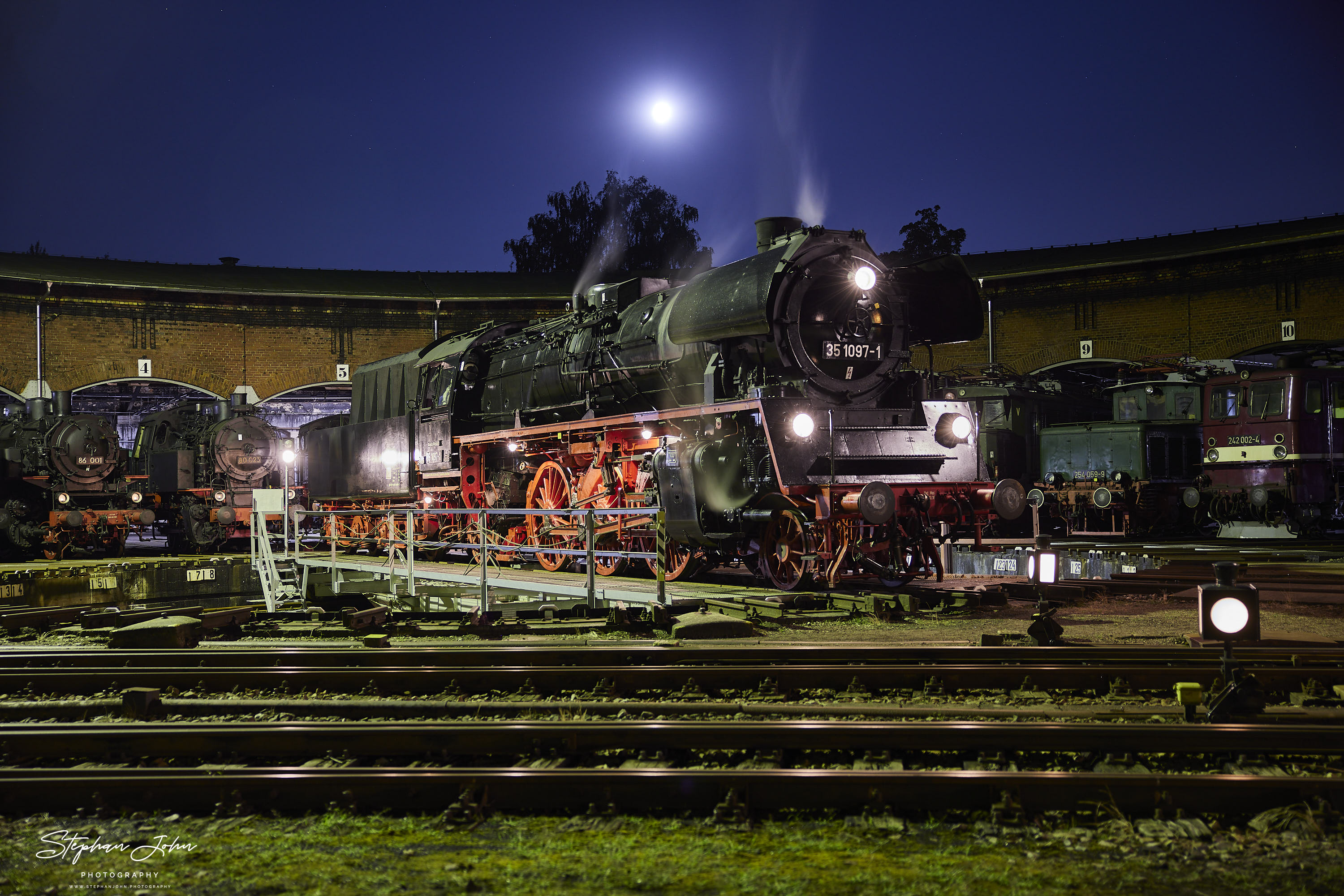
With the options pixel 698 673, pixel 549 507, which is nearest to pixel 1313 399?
pixel 549 507

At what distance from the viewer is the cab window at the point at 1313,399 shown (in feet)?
50.5

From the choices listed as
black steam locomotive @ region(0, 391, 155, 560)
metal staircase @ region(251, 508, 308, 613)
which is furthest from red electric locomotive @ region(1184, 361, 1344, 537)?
black steam locomotive @ region(0, 391, 155, 560)

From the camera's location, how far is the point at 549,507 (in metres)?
12.4

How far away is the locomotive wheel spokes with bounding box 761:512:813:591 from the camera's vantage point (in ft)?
27.9

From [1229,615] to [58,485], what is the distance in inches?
883

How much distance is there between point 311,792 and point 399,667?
82.9 inches

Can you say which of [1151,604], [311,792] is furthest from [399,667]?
[1151,604]

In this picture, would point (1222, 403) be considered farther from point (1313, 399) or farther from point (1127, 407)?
point (1127, 407)

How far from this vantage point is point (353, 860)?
311 cm

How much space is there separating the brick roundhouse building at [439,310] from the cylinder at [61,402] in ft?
13.1

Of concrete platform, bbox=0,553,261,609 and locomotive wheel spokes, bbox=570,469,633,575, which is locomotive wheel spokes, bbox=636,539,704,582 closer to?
locomotive wheel spokes, bbox=570,469,633,575

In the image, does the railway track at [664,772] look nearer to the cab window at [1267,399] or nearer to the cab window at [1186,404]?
the cab window at [1267,399]

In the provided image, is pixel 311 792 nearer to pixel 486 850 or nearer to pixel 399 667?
pixel 486 850

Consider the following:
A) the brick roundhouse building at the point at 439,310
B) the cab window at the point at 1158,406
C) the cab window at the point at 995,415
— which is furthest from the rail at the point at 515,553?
the brick roundhouse building at the point at 439,310
